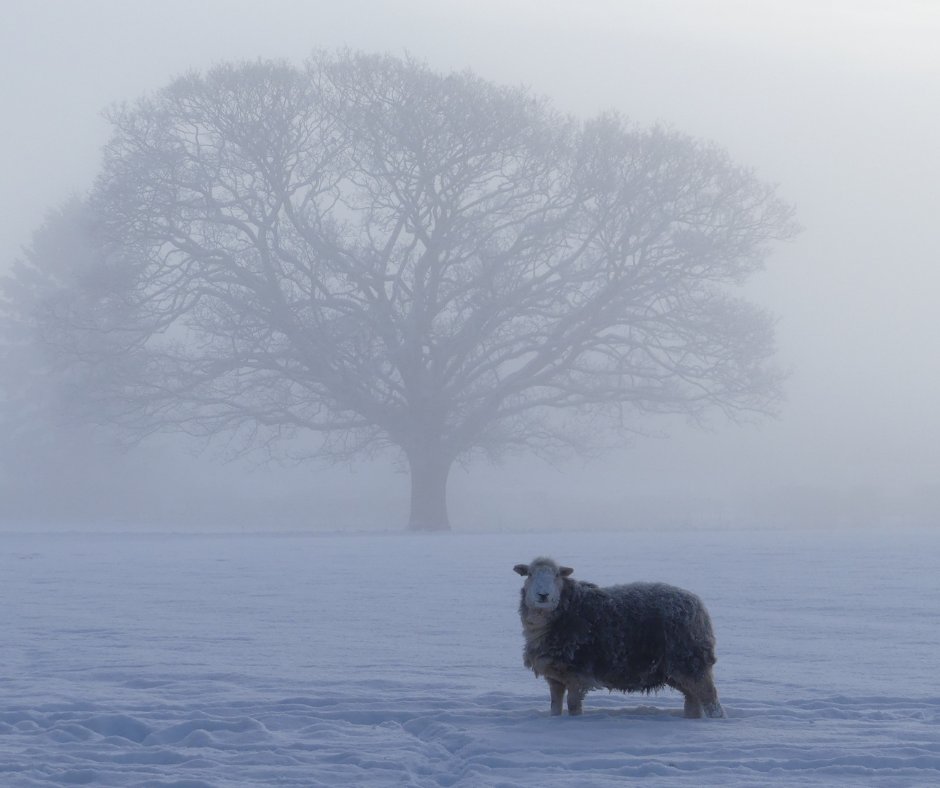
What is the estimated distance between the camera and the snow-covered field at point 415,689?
14.4 ft

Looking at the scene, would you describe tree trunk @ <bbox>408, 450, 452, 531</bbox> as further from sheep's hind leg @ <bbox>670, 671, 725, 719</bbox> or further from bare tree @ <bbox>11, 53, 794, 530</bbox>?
sheep's hind leg @ <bbox>670, 671, 725, 719</bbox>

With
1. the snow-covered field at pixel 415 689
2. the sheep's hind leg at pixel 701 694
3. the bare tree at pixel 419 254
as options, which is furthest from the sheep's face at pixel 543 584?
the bare tree at pixel 419 254

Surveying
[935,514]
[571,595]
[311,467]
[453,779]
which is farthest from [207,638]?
[311,467]

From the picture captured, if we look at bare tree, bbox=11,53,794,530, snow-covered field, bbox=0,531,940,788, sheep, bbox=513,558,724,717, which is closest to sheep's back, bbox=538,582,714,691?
sheep, bbox=513,558,724,717

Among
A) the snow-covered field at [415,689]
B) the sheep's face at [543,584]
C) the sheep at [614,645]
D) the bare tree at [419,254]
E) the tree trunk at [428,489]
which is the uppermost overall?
the bare tree at [419,254]

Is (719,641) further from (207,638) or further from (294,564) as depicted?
(294,564)

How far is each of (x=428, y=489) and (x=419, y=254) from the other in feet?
16.6

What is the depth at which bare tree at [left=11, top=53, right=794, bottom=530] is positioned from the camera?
82.6 feet

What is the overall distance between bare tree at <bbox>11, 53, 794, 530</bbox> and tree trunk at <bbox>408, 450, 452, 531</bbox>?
37 millimetres

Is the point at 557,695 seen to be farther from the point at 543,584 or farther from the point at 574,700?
the point at 543,584

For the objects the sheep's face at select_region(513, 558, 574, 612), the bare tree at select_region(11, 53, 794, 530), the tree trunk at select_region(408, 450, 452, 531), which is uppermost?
the bare tree at select_region(11, 53, 794, 530)

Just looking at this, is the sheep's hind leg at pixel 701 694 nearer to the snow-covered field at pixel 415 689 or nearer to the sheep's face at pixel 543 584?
the snow-covered field at pixel 415 689

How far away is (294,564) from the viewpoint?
1410cm

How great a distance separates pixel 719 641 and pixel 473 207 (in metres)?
19.6
